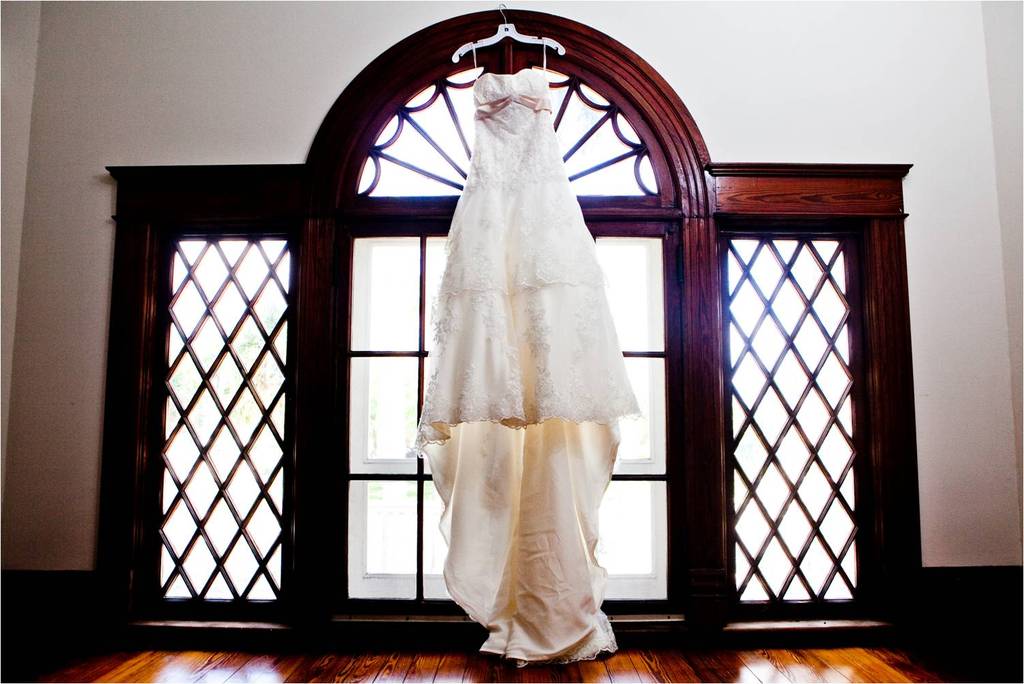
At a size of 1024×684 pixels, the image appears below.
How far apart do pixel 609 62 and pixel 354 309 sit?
137cm

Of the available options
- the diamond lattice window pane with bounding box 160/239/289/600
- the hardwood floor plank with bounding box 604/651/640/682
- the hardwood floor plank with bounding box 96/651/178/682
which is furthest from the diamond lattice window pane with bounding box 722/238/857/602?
the hardwood floor plank with bounding box 96/651/178/682

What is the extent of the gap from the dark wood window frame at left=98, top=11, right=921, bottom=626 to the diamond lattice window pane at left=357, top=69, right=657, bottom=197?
1.9 inches

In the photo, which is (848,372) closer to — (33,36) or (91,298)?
(91,298)

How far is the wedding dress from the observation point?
169cm

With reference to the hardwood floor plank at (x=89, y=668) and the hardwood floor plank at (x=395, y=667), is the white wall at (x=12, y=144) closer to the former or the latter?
the hardwood floor plank at (x=89, y=668)

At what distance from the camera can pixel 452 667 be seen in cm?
183

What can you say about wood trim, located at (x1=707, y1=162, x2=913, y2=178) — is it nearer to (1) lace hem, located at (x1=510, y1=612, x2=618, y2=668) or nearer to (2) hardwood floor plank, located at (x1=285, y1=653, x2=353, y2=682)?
(1) lace hem, located at (x1=510, y1=612, x2=618, y2=668)

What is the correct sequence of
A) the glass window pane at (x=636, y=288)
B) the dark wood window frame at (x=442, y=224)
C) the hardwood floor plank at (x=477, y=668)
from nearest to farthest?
1. the hardwood floor plank at (x=477, y=668)
2. the dark wood window frame at (x=442, y=224)
3. the glass window pane at (x=636, y=288)

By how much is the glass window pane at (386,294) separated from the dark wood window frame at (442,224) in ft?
0.22

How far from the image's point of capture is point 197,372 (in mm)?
2154

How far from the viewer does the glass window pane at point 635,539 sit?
2.08m

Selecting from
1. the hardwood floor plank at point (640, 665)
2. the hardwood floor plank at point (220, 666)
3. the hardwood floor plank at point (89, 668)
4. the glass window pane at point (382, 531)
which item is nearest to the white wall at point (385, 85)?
the hardwood floor plank at point (89, 668)

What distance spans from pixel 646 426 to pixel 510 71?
57.4 inches

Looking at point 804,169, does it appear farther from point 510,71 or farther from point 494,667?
point 494,667
